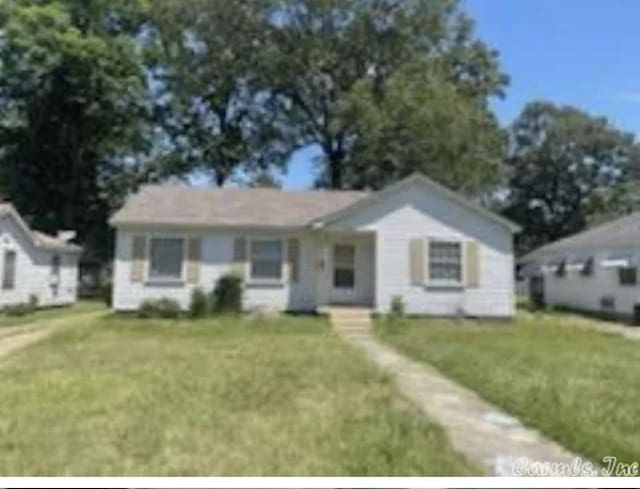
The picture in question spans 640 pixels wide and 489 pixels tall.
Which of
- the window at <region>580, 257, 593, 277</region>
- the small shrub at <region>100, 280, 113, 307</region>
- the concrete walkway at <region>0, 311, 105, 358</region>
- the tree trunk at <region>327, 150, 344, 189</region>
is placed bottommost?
the concrete walkway at <region>0, 311, 105, 358</region>

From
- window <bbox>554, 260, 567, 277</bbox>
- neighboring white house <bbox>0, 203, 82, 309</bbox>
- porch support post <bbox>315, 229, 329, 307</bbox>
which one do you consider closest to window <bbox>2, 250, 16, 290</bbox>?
neighboring white house <bbox>0, 203, 82, 309</bbox>

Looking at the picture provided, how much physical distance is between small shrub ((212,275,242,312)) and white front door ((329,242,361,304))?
276 cm

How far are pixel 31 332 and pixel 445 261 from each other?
1107 cm

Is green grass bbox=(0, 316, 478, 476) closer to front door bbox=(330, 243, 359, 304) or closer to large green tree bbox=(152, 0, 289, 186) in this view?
front door bbox=(330, 243, 359, 304)

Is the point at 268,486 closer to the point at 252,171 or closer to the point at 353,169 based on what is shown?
the point at 353,169

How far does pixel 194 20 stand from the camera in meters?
41.9

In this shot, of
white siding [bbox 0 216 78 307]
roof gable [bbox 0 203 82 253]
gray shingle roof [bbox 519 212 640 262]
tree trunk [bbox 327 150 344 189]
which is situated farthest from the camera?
tree trunk [bbox 327 150 344 189]

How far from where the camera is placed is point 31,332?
20.4 m

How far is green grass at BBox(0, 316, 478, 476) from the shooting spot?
22.2ft

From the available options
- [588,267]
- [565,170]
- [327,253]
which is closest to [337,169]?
[588,267]

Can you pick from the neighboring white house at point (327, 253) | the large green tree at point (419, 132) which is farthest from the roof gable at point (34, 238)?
the large green tree at point (419, 132)

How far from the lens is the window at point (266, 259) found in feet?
82.0

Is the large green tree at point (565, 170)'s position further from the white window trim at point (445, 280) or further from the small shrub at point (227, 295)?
the small shrub at point (227, 295)

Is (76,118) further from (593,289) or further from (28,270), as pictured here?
(593,289)
